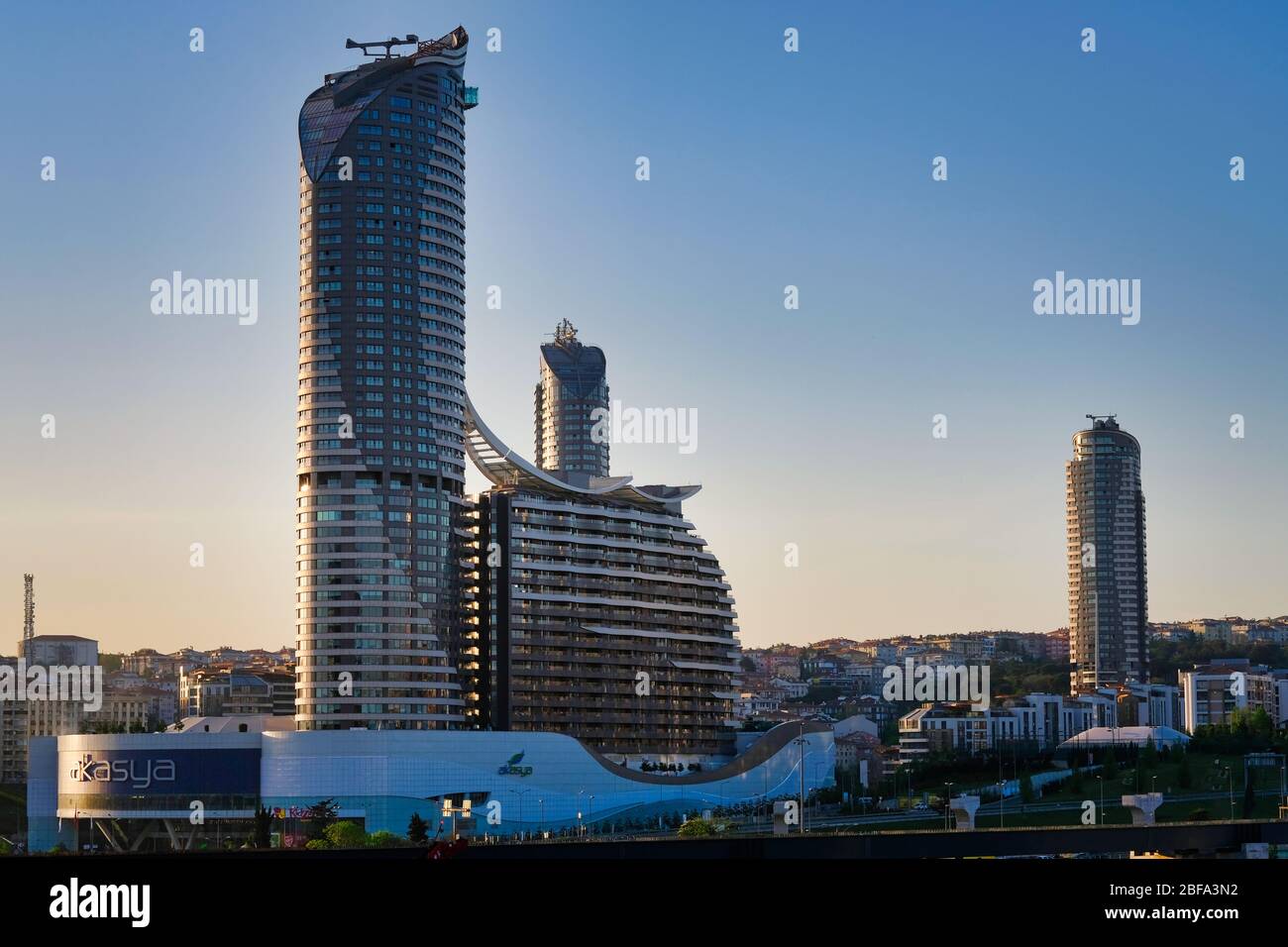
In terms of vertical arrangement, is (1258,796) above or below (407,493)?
A: below

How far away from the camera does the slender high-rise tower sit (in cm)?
19412

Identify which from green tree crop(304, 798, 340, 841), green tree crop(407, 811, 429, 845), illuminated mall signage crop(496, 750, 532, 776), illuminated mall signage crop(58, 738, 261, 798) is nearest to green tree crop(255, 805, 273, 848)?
illuminated mall signage crop(58, 738, 261, 798)

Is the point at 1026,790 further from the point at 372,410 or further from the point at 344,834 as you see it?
the point at 372,410

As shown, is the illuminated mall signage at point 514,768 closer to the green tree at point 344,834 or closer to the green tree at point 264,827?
the green tree at point 344,834

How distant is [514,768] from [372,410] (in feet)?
128

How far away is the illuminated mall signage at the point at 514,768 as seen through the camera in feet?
600

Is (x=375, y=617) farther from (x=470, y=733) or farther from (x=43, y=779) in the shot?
(x=43, y=779)

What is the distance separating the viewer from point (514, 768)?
18338cm

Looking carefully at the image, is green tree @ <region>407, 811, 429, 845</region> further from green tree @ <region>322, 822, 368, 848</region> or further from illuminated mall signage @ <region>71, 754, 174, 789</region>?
illuminated mall signage @ <region>71, 754, 174, 789</region>

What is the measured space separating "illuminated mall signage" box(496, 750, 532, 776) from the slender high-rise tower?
14.6 m

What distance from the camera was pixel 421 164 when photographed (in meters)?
199
